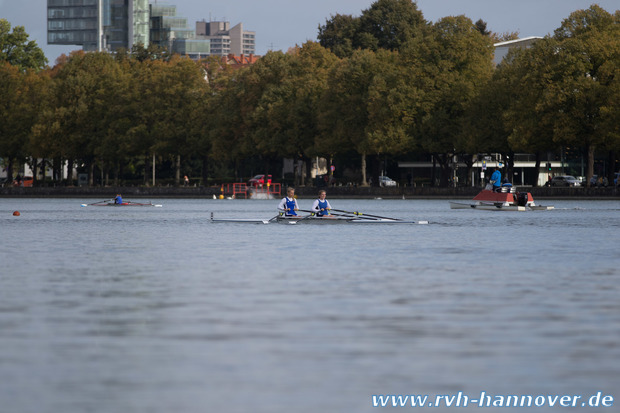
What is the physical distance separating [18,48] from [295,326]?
497 ft

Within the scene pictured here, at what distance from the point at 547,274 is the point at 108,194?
10718 cm

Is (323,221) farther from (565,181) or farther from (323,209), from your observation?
(565,181)

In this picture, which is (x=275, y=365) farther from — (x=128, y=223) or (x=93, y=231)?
(x=128, y=223)

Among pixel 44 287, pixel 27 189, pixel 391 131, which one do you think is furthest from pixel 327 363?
pixel 27 189

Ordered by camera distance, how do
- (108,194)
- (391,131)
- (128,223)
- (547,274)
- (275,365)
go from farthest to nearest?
(108,194) → (391,131) → (128,223) → (547,274) → (275,365)

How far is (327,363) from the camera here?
14289mm

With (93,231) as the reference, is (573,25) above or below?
above

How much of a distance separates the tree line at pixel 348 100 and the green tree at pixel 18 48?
0.20 metres

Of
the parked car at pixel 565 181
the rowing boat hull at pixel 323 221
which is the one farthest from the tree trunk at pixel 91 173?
the rowing boat hull at pixel 323 221

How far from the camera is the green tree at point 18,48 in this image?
527 feet

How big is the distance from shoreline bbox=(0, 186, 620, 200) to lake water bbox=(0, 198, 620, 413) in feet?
242

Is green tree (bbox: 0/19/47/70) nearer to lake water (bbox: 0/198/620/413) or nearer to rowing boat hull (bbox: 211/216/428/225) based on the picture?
rowing boat hull (bbox: 211/216/428/225)

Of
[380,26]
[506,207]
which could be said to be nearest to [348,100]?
[380,26]

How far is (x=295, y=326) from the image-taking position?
58.5 ft
